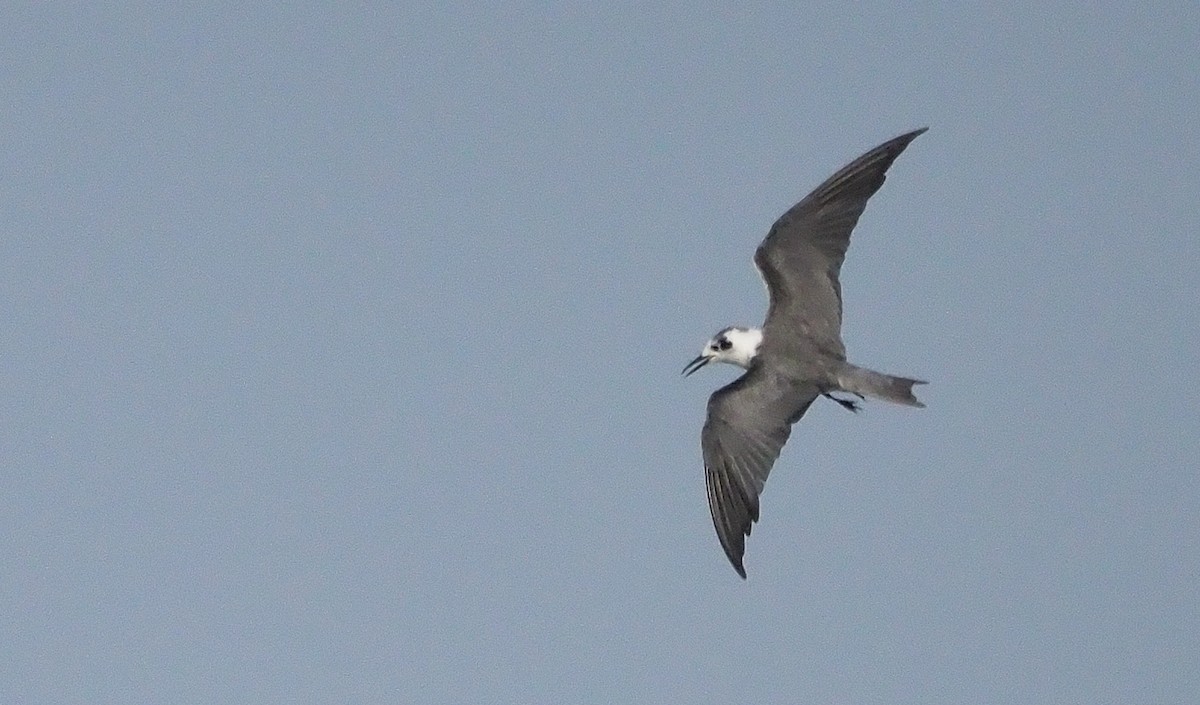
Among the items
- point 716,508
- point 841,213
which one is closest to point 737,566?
point 716,508

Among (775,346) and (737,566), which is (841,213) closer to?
(775,346)

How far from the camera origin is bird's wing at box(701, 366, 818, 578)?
28.5m

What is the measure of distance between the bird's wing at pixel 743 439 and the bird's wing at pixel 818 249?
2.86 feet

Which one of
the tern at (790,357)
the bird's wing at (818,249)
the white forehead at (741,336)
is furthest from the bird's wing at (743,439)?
the bird's wing at (818,249)

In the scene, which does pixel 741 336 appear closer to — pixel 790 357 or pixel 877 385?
pixel 790 357

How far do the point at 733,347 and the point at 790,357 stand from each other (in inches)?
43.3

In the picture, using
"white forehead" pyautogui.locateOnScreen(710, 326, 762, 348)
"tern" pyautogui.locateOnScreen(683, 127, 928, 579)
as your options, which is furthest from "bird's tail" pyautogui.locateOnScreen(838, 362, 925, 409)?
"white forehead" pyautogui.locateOnScreen(710, 326, 762, 348)

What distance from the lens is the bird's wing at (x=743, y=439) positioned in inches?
1124

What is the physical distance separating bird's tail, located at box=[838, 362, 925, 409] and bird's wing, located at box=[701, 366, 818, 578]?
60 cm

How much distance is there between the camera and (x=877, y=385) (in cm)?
2848

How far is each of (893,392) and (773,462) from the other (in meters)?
2.09

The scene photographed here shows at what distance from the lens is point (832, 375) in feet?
95.5

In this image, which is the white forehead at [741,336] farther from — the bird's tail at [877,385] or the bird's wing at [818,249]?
the bird's tail at [877,385]

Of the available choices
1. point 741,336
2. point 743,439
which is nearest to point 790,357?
point 741,336
